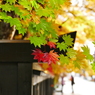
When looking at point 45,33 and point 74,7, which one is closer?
point 45,33

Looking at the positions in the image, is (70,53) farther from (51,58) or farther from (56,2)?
(56,2)

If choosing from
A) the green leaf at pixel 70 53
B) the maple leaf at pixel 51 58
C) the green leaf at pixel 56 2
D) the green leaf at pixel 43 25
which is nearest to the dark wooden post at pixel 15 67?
the maple leaf at pixel 51 58

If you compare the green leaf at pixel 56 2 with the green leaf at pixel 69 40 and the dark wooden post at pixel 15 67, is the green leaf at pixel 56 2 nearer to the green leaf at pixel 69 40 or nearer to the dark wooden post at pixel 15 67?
the green leaf at pixel 69 40

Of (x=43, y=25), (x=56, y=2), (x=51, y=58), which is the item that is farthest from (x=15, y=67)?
(x=56, y=2)

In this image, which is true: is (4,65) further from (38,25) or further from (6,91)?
(38,25)

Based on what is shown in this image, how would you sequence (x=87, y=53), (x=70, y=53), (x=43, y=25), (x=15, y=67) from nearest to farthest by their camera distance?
(x=43, y=25)
(x=87, y=53)
(x=70, y=53)
(x=15, y=67)

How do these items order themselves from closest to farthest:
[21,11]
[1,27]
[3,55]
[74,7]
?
[21,11], [3,55], [1,27], [74,7]

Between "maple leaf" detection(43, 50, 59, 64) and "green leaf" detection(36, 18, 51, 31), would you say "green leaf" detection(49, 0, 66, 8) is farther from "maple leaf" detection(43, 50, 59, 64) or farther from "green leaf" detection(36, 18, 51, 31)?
"maple leaf" detection(43, 50, 59, 64)

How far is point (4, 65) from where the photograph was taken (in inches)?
169

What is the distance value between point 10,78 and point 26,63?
15.0 inches

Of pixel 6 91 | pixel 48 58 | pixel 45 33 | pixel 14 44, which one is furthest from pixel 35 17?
pixel 6 91

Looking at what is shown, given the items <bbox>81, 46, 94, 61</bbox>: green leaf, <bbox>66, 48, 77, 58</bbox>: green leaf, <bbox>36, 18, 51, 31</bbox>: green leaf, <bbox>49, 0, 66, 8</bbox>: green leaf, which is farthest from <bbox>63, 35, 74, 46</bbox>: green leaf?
<bbox>49, 0, 66, 8</bbox>: green leaf

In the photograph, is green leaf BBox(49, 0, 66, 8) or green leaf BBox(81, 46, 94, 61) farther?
green leaf BBox(81, 46, 94, 61)

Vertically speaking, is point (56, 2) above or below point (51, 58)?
above
